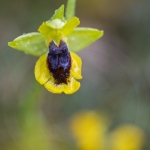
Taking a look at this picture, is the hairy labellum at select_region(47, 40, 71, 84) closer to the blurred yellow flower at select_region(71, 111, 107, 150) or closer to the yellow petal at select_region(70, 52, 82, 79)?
the yellow petal at select_region(70, 52, 82, 79)

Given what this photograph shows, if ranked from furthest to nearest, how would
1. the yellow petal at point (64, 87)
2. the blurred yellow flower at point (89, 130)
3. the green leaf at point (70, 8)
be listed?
the blurred yellow flower at point (89, 130) → the green leaf at point (70, 8) → the yellow petal at point (64, 87)

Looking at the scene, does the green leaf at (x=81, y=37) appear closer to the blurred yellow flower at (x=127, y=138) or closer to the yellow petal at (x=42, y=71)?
the yellow petal at (x=42, y=71)

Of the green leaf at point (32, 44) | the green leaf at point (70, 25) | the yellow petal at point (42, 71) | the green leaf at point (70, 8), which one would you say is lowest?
the yellow petal at point (42, 71)

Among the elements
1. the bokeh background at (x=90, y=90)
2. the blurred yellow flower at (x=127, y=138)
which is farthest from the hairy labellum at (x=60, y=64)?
the blurred yellow flower at (x=127, y=138)

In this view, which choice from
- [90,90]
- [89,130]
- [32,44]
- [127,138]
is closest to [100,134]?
[89,130]

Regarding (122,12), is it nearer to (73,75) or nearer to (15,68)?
(15,68)

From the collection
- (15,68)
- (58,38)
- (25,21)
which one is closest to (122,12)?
(25,21)
